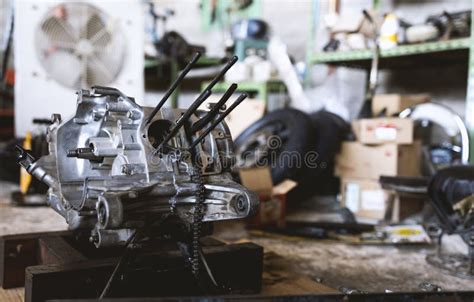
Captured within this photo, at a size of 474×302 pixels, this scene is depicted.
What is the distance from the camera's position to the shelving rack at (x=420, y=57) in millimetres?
2697

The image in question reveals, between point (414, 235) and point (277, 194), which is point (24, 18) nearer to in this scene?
point (277, 194)

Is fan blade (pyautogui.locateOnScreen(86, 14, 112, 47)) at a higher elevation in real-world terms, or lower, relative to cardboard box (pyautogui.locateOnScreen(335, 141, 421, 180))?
higher

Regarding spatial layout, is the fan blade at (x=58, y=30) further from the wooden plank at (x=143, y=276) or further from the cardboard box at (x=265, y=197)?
the wooden plank at (x=143, y=276)

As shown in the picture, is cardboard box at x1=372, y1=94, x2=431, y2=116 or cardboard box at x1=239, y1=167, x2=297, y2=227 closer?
cardboard box at x1=239, y1=167, x2=297, y2=227

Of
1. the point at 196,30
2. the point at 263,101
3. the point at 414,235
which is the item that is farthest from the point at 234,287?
the point at 196,30

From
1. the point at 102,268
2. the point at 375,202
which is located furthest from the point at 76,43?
the point at 102,268

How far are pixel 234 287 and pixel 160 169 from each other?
1.40 ft

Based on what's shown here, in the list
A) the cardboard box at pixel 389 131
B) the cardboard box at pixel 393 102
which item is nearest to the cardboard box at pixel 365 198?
the cardboard box at pixel 389 131

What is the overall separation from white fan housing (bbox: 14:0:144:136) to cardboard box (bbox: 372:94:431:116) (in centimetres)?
196

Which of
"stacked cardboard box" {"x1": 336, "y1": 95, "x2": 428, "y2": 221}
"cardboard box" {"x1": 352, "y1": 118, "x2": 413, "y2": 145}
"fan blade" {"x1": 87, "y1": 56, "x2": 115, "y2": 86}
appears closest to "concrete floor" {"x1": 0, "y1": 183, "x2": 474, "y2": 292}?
"stacked cardboard box" {"x1": 336, "y1": 95, "x2": 428, "y2": 221}

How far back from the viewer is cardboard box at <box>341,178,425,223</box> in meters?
2.77

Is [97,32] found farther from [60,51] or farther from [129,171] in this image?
[129,171]

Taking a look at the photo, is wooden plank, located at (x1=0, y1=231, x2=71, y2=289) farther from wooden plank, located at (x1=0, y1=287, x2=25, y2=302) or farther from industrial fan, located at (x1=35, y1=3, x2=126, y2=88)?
industrial fan, located at (x1=35, y1=3, x2=126, y2=88)

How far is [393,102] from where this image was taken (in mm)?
2920
